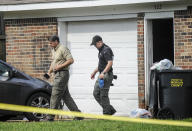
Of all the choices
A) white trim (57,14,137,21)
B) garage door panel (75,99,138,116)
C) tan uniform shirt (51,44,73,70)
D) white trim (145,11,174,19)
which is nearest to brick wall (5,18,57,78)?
white trim (57,14,137,21)

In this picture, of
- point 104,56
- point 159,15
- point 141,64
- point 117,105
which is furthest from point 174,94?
point 117,105

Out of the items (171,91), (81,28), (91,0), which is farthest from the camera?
(81,28)

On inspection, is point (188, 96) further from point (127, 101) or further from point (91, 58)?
point (91, 58)

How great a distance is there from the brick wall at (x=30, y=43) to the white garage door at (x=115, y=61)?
2.10 ft

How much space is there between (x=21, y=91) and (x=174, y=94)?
3.32m

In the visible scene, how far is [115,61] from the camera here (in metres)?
15.0

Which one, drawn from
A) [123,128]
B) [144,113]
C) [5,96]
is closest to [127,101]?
[144,113]

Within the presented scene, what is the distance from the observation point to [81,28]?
1549 centimetres

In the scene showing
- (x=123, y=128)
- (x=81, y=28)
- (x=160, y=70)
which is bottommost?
(x=123, y=128)

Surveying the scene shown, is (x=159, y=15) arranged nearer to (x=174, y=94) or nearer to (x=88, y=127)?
(x=174, y=94)

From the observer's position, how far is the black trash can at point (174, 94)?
1252cm

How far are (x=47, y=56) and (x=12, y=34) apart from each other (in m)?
1.19

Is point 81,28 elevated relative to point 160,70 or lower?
elevated

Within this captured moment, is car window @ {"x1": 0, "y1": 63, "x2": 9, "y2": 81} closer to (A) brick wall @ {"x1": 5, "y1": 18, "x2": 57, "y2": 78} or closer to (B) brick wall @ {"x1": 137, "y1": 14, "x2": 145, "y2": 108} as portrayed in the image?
(A) brick wall @ {"x1": 5, "y1": 18, "x2": 57, "y2": 78}
